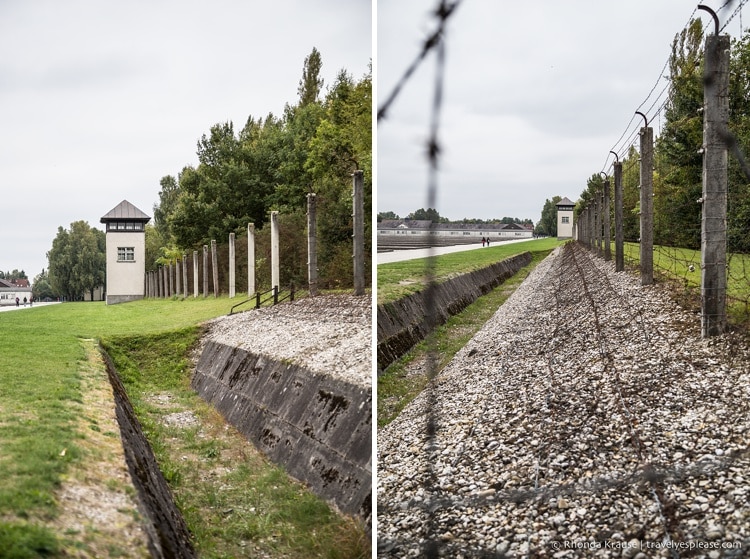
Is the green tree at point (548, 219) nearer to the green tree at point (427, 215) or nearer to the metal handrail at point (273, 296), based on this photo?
the green tree at point (427, 215)

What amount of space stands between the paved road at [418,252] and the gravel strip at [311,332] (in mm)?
1004

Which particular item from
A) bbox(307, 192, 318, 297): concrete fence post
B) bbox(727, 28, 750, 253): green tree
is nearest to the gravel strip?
bbox(307, 192, 318, 297): concrete fence post

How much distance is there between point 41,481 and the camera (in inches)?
79.2

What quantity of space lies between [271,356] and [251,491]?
1.37m

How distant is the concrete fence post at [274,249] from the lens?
13.7 ft

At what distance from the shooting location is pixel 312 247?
4.37 meters

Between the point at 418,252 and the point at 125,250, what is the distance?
1788 mm

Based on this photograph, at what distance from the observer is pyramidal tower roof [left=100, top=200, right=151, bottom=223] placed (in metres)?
3.15

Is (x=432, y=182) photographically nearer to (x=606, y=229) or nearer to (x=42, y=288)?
(x=606, y=229)

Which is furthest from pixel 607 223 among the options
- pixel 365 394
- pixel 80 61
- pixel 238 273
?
pixel 238 273

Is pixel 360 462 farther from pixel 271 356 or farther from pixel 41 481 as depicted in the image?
pixel 271 356

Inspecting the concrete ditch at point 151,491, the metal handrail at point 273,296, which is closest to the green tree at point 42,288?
the concrete ditch at point 151,491

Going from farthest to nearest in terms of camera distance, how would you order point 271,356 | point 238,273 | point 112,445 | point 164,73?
point 238,273 < point 271,356 < point 164,73 < point 112,445

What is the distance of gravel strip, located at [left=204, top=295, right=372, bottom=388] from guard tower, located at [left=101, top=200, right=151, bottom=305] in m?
1.19
